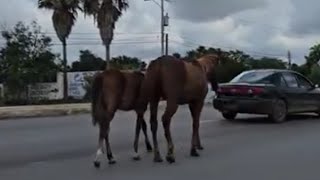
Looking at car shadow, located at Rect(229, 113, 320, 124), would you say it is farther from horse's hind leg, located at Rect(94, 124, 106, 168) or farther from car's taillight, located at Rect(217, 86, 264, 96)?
horse's hind leg, located at Rect(94, 124, 106, 168)

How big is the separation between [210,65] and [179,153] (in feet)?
5.86

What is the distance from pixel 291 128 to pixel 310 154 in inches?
206

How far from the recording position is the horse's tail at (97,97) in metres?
10.9

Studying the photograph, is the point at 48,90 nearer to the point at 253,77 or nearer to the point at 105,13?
the point at 105,13

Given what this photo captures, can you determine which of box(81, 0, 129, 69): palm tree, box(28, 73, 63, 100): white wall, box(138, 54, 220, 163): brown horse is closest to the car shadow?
box(138, 54, 220, 163): brown horse

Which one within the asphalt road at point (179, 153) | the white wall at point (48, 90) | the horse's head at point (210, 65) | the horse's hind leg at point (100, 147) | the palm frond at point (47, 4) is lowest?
the white wall at point (48, 90)

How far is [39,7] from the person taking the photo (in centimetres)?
3853

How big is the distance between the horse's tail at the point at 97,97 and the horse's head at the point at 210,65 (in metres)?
2.18

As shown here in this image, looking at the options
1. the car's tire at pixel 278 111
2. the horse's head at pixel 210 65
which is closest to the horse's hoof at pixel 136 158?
the horse's head at pixel 210 65

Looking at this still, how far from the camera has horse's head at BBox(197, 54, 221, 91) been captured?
40.5 ft

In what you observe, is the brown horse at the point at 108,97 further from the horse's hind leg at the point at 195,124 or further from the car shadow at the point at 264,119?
the car shadow at the point at 264,119

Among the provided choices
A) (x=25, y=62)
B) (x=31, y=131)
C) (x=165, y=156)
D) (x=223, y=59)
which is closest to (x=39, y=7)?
(x=25, y=62)

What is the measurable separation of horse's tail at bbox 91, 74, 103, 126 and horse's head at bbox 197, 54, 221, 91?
7.16 ft

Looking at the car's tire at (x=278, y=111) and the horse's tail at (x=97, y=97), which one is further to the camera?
the car's tire at (x=278, y=111)
